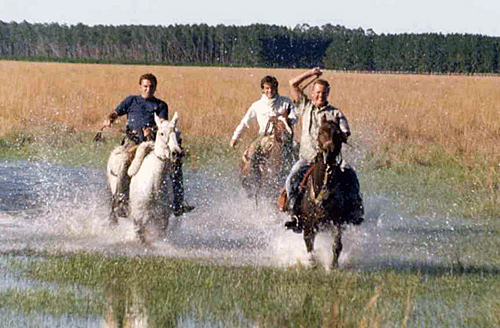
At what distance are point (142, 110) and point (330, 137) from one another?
2.96 meters

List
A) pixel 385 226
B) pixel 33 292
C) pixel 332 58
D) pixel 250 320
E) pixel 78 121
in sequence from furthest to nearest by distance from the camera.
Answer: pixel 332 58 < pixel 78 121 < pixel 385 226 < pixel 33 292 < pixel 250 320

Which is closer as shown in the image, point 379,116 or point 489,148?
point 489,148

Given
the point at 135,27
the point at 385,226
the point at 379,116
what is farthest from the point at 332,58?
the point at 385,226

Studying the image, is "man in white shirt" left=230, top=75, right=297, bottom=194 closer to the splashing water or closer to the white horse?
the splashing water

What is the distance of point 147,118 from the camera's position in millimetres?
13281

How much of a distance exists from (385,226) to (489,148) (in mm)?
8696

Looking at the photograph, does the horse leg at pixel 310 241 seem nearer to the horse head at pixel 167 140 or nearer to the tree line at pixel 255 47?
the horse head at pixel 167 140

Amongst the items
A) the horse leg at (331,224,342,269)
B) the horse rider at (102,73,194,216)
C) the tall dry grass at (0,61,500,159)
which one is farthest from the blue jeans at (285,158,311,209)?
the tall dry grass at (0,61,500,159)

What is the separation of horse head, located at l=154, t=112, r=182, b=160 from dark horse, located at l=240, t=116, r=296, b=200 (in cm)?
281

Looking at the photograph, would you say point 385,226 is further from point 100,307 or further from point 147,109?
point 100,307

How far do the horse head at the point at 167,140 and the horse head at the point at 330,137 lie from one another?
168 centimetres

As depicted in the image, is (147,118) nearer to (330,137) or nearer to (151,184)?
(151,184)

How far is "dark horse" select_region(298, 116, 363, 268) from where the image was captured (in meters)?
11.2

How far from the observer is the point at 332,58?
385 feet
